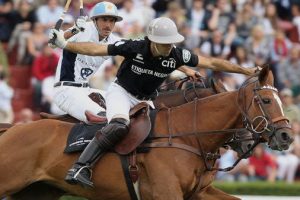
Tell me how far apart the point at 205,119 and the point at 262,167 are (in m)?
7.05

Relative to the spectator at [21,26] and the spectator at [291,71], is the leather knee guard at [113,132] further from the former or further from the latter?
the spectator at [291,71]

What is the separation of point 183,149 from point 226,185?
4470 mm

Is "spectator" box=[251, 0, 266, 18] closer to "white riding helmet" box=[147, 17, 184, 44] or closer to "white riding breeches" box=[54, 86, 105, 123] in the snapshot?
"white riding breeches" box=[54, 86, 105, 123]

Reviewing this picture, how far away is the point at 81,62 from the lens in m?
11.5

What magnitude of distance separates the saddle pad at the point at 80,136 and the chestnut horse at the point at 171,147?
88mm

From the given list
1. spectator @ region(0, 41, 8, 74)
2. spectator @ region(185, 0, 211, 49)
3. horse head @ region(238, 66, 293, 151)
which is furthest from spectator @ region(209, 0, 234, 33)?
horse head @ region(238, 66, 293, 151)

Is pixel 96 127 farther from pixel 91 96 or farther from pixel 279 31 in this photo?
pixel 279 31

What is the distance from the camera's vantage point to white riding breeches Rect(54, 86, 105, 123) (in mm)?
10969

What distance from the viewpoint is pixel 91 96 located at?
37.4ft

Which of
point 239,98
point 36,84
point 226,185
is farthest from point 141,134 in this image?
point 36,84

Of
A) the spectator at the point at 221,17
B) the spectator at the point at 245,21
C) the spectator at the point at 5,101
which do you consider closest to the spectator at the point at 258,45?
the spectator at the point at 245,21

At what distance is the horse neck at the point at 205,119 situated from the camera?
991cm

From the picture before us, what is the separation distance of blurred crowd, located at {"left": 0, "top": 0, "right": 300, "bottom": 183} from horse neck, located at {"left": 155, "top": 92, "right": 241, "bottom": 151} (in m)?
6.48

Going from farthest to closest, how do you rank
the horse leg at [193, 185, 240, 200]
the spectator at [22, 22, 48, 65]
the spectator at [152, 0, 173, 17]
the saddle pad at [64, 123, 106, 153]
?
the spectator at [152, 0, 173, 17], the spectator at [22, 22, 48, 65], the horse leg at [193, 185, 240, 200], the saddle pad at [64, 123, 106, 153]
